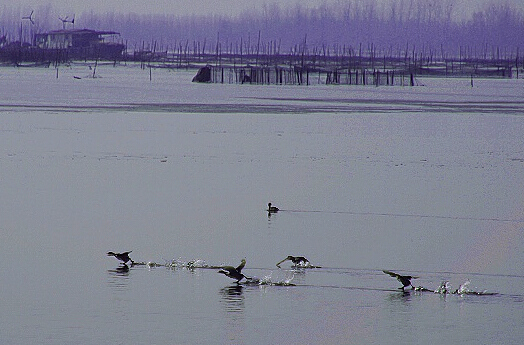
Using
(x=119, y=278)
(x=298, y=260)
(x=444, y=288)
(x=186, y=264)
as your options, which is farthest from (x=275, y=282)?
(x=444, y=288)

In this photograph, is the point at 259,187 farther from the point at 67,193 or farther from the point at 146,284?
the point at 146,284

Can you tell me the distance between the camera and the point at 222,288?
1011 cm

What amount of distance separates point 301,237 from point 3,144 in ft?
40.3

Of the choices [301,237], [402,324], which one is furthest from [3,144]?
[402,324]

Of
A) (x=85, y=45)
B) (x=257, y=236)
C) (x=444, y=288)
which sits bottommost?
(x=85, y=45)

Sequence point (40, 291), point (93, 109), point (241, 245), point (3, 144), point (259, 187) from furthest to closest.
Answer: point (93, 109) < point (3, 144) < point (259, 187) < point (241, 245) < point (40, 291)

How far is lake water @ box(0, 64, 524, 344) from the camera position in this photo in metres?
8.83

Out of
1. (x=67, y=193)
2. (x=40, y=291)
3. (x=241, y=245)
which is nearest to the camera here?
(x=40, y=291)

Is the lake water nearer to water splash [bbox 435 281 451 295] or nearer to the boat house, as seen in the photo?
water splash [bbox 435 281 451 295]

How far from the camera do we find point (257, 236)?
1312 cm

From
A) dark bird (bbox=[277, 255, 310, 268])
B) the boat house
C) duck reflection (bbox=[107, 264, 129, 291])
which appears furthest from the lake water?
the boat house

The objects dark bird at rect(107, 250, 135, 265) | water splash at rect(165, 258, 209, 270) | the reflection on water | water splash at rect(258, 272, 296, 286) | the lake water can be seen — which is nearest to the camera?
the lake water

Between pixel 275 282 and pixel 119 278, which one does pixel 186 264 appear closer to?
pixel 119 278

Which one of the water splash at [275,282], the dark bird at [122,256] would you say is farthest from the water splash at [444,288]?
the dark bird at [122,256]
